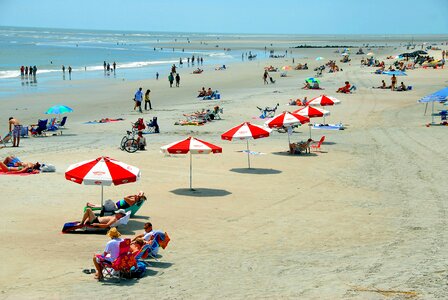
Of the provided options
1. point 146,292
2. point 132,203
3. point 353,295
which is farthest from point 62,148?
point 353,295

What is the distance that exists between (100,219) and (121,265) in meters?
3.27

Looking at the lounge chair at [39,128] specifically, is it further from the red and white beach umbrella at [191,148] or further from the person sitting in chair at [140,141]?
the red and white beach umbrella at [191,148]

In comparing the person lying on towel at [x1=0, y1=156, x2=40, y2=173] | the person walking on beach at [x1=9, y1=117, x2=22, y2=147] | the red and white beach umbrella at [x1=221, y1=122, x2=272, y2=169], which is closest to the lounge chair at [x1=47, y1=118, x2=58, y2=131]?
the person walking on beach at [x1=9, y1=117, x2=22, y2=147]

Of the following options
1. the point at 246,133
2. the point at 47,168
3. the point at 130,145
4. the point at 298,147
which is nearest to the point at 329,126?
the point at 298,147

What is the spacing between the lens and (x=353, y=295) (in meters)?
10.9

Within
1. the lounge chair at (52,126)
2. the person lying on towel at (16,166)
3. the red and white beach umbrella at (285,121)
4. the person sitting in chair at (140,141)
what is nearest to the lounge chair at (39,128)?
the lounge chair at (52,126)

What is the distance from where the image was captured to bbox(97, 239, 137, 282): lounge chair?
1209 cm

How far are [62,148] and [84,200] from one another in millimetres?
9346

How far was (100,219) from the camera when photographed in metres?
15.2

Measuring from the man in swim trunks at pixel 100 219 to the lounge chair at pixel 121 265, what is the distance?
289 centimetres

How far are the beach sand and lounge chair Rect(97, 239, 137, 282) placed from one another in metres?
0.27

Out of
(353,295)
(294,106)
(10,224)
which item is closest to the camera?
(353,295)

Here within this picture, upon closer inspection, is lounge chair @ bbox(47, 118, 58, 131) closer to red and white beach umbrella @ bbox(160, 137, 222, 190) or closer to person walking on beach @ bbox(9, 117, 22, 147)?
person walking on beach @ bbox(9, 117, 22, 147)

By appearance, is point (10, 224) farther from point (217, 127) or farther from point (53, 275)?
point (217, 127)
